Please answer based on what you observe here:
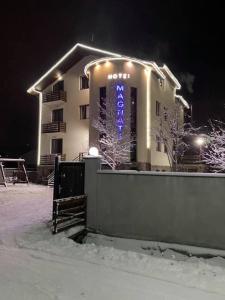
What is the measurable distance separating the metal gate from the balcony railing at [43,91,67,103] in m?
22.7

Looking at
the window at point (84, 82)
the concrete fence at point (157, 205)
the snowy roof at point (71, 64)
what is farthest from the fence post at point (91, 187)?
the window at point (84, 82)

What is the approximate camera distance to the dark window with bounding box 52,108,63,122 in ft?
113

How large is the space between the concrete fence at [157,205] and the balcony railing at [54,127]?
22216 mm

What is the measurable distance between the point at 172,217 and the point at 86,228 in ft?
8.75

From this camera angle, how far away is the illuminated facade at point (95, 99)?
29.3 m

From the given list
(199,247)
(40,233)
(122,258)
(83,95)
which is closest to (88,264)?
(122,258)

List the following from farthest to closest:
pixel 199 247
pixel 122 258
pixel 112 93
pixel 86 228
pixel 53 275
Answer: pixel 112 93 < pixel 86 228 < pixel 199 247 < pixel 122 258 < pixel 53 275

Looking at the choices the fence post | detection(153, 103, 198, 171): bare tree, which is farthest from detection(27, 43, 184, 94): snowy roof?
the fence post

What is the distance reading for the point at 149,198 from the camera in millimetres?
10266

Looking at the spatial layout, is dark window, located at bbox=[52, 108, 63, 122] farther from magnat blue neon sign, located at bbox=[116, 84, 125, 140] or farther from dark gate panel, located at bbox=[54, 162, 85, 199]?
dark gate panel, located at bbox=[54, 162, 85, 199]

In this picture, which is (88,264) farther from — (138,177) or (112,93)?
(112,93)

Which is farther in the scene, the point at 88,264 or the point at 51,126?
the point at 51,126

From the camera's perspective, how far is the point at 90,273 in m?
6.95

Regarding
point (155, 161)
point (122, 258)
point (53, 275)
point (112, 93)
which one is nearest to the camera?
point (53, 275)
